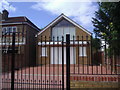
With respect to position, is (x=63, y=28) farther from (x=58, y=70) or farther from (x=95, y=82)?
(x=95, y=82)

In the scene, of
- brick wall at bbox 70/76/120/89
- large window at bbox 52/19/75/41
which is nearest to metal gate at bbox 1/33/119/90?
brick wall at bbox 70/76/120/89

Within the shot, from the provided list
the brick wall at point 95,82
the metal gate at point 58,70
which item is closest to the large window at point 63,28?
the metal gate at point 58,70

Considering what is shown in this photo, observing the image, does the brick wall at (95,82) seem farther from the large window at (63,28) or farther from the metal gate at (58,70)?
the large window at (63,28)

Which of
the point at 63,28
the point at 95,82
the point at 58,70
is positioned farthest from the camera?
the point at 63,28

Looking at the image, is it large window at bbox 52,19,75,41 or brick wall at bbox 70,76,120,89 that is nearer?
brick wall at bbox 70,76,120,89

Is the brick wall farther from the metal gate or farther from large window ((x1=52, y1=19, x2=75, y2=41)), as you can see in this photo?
large window ((x1=52, y1=19, x2=75, y2=41))

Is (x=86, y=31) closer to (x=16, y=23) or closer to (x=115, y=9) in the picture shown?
(x=16, y=23)

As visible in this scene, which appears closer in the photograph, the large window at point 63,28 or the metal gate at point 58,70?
the metal gate at point 58,70

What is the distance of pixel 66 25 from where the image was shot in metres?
20.6

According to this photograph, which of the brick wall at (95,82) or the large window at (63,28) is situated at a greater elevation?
the large window at (63,28)

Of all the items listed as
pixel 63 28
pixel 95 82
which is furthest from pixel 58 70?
pixel 63 28

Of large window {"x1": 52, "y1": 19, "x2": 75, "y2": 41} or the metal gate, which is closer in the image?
the metal gate

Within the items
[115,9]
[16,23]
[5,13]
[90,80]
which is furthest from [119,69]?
[5,13]

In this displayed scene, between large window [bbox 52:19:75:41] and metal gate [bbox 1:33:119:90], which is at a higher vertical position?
large window [bbox 52:19:75:41]
